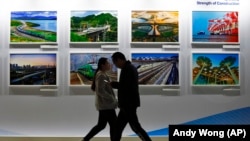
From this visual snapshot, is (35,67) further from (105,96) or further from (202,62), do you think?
(202,62)

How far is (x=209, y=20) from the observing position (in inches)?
241

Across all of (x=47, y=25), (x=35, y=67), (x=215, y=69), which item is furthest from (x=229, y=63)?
(x=35, y=67)

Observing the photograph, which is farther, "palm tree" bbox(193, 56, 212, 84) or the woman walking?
"palm tree" bbox(193, 56, 212, 84)

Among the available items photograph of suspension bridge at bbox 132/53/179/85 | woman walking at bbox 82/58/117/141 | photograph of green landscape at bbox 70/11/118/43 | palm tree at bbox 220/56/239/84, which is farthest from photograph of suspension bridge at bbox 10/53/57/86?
palm tree at bbox 220/56/239/84

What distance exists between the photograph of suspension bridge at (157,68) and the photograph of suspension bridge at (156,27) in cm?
26

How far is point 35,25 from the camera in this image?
6.10m

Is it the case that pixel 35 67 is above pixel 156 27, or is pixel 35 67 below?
below

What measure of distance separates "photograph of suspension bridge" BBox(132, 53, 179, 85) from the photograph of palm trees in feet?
1.09

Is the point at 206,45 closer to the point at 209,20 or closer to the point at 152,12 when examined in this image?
the point at 209,20

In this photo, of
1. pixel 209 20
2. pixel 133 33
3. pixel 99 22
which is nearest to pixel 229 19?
pixel 209 20

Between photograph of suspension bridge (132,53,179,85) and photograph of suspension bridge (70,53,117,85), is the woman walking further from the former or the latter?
photograph of suspension bridge (132,53,179,85)

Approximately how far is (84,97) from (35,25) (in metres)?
1.44

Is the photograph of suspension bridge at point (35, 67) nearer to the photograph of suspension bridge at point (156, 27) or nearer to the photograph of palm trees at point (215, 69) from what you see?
the photograph of suspension bridge at point (156, 27)

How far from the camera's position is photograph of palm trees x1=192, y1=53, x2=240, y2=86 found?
20.1ft
